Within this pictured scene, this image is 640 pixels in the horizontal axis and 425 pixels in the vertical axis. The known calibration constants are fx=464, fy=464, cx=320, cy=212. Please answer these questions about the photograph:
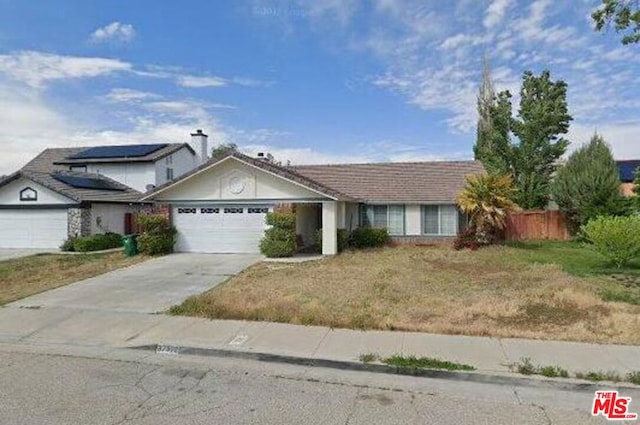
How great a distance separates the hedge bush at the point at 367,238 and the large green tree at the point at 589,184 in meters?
9.70

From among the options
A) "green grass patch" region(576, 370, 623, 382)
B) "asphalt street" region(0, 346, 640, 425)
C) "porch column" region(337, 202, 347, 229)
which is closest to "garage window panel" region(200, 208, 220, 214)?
"porch column" region(337, 202, 347, 229)

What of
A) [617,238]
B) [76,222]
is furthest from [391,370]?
[76,222]

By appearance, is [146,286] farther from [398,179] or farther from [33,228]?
[398,179]

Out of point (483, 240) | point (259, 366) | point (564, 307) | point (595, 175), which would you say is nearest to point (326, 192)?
→ point (483, 240)

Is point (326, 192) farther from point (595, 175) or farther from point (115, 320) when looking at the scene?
point (595, 175)

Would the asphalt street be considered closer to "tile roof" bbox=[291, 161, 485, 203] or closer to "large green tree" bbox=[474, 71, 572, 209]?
"tile roof" bbox=[291, 161, 485, 203]

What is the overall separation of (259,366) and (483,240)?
15.8 m

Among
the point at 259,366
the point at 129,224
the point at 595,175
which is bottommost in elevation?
the point at 259,366

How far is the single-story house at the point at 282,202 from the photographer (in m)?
18.2

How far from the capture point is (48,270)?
14766mm

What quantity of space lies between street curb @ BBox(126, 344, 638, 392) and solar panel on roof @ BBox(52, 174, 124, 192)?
1904cm

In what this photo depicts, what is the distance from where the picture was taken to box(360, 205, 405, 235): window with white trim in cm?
2148

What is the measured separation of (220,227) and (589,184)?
16.9 metres

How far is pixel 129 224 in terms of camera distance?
24.9 metres
